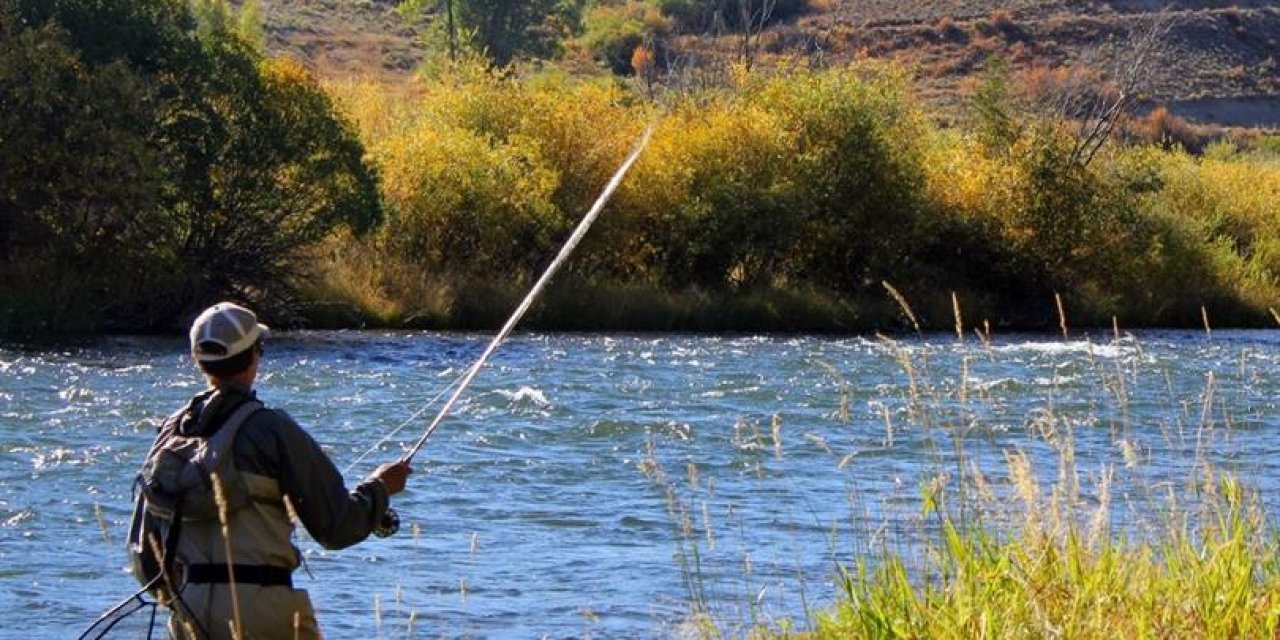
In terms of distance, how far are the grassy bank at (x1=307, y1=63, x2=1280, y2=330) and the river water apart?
421 centimetres

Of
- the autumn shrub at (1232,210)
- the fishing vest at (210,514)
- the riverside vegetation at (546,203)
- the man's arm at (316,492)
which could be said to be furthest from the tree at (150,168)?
the man's arm at (316,492)

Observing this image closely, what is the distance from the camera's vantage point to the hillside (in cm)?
7375

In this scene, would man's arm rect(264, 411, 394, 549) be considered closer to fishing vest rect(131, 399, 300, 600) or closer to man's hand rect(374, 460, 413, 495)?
fishing vest rect(131, 399, 300, 600)

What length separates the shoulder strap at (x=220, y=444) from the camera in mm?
5570

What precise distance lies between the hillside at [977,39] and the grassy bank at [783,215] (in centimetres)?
3237

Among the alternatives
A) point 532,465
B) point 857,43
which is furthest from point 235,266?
point 857,43

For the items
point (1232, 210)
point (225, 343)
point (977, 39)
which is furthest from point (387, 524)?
point (977, 39)

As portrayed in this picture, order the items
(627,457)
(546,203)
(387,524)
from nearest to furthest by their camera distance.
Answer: (387,524) < (627,457) < (546,203)

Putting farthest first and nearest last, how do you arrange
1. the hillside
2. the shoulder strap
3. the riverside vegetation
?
the hillside → the riverside vegetation → the shoulder strap

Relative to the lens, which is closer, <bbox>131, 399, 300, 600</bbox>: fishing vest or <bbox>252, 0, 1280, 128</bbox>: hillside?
<bbox>131, 399, 300, 600</bbox>: fishing vest

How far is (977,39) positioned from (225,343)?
7627 cm

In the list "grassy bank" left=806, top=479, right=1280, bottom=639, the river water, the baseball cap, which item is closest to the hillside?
the river water

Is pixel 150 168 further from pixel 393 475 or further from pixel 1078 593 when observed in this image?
pixel 1078 593

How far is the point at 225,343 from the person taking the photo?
5664 mm
